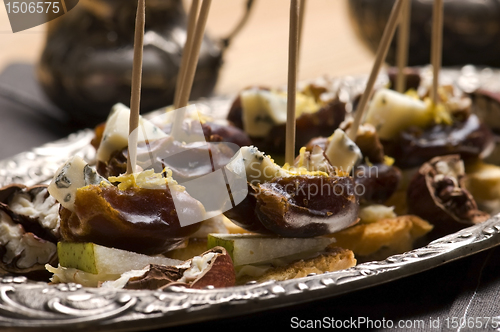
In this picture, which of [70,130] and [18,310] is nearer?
[18,310]

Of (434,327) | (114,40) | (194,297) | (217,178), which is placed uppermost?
(114,40)

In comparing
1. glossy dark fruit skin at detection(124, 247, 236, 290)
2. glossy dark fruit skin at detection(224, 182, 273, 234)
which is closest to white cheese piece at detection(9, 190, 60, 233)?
glossy dark fruit skin at detection(124, 247, 236, 290)

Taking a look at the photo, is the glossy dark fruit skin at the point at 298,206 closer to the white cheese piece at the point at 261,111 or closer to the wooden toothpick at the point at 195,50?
the wooden toothpick at the point at 195,50

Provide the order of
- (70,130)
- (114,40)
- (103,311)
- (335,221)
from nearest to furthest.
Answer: (103,311), (335,221), (114,40), (70,130)

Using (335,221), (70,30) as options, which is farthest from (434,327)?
(70,30)

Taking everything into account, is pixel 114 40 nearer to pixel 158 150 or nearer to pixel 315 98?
pixel 315 98

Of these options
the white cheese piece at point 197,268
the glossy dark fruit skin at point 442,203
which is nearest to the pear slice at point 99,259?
the white cheese piece at point 197,268

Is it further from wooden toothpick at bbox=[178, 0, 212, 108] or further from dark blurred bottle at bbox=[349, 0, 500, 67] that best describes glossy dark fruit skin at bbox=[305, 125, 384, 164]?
dark blurred bottle at bbox=[349, 0, 500, 67]

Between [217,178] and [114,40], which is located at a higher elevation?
[114,40]
